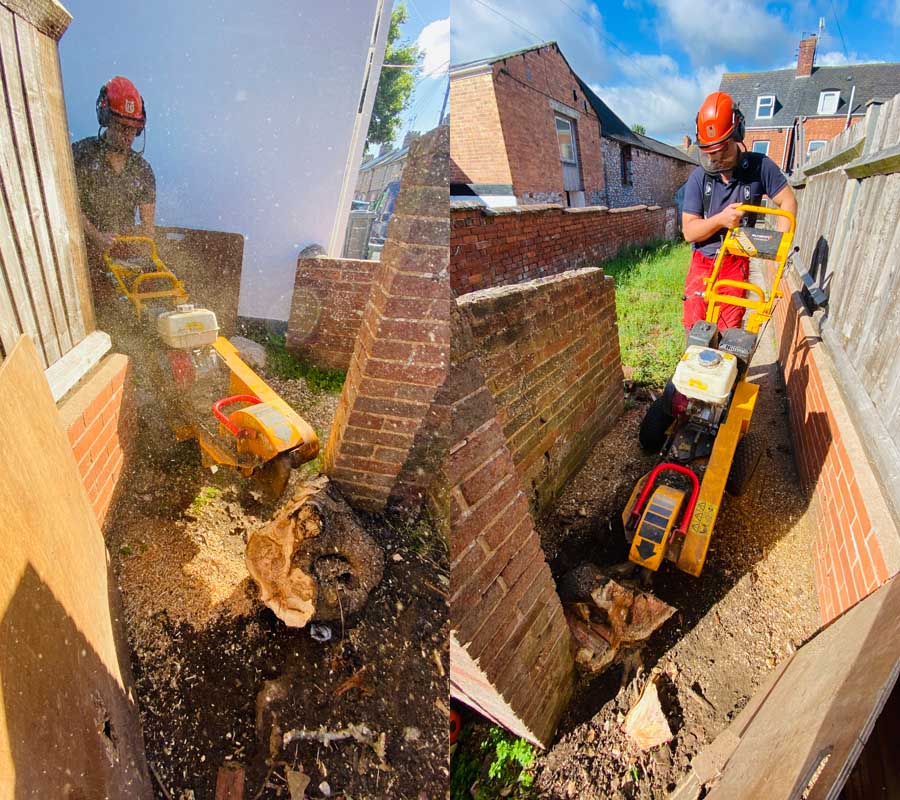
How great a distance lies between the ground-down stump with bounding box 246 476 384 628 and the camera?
143 cm

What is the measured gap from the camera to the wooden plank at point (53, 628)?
100cm

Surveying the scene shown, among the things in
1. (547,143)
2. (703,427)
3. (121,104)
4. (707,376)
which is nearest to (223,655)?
(121,104)

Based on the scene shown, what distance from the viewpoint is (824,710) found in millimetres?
1304

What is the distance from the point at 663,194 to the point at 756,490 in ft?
8.92

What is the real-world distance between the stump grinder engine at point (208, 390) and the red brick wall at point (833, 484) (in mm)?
1906

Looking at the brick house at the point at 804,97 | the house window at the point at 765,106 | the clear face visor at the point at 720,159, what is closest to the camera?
the clear face visor at the point at 720,159

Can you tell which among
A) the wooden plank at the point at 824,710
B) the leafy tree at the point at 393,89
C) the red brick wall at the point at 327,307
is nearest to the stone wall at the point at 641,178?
the leafy tree at the point at 393,89

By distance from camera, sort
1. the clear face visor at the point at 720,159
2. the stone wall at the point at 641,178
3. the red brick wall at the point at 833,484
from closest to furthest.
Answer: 1. the red brick wall at the point at 833,484
2. the clear face visor at the point at 720,159
3. the stone wall at the point at 641,178

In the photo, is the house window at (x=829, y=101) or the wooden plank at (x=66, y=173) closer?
the wooden plank at (x=66, y=173)

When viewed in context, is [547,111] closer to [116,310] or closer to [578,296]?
[578,296]

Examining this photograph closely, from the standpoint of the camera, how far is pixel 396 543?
1713 mm

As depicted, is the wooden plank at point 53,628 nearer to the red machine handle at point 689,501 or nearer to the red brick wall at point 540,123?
the red machine handle at point 689,501

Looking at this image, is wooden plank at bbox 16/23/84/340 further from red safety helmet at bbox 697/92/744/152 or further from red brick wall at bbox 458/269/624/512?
red safety helmet at bbox 697/92/744/152

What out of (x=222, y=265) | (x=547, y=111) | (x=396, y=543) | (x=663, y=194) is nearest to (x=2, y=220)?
(x=222, y=265)
